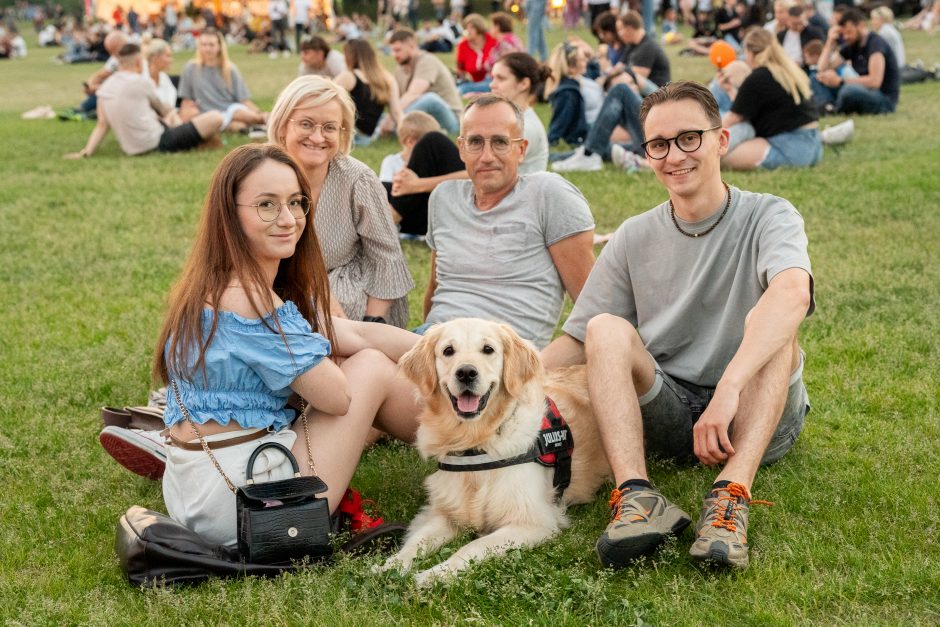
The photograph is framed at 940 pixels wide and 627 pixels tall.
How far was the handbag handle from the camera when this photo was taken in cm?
332

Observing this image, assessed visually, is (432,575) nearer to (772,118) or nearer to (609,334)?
(609,334)

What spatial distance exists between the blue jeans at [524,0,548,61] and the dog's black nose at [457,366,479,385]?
1776 cm

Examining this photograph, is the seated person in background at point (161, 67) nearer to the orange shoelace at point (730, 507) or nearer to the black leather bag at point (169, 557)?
the black leather bag at point (169, 557)

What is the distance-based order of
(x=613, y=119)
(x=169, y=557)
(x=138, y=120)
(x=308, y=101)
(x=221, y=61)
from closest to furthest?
(x=169, y=557)
(x=308, y=101)
(x=613, y=119)
(x=138, y=120)
(x=221, y=61)

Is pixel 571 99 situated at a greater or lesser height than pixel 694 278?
lesser

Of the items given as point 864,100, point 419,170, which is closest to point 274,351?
point 419,170

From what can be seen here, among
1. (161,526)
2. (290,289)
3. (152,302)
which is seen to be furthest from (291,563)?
(152,302)

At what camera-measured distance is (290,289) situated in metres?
3.70

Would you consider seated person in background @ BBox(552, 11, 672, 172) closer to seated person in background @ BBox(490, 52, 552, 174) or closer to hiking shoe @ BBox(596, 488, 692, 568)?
seated person in background @ BBox(490, 52, 552, 174)

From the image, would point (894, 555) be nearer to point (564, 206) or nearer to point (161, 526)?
point (564, 206)

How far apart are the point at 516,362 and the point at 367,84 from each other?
9160 millimetres

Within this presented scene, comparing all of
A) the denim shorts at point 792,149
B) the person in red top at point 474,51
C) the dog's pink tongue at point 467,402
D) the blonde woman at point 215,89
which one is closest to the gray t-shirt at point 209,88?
the blonde woman at point 215,89

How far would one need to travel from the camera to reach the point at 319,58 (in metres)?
13.6

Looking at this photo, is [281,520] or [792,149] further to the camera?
[792,149]
